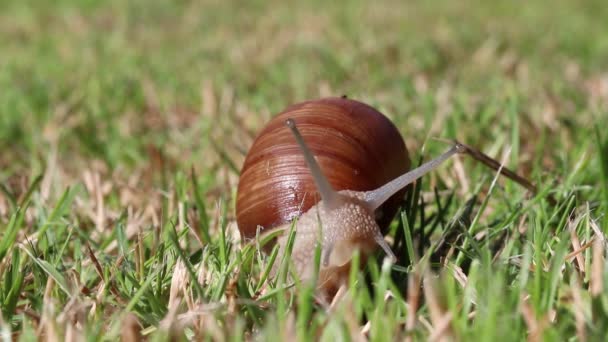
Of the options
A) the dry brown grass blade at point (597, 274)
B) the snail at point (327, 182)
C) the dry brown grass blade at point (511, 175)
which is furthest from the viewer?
the dry brown grass blade at point (511, 175)

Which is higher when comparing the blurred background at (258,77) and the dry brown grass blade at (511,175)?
the blurred background at (258,77)

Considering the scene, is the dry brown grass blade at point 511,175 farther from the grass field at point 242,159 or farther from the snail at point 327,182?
the snail at point 327,182

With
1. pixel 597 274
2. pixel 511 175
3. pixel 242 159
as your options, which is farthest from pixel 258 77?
pixel 597 274

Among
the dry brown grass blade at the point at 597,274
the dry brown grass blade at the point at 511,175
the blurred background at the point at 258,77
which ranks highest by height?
the blurred background at the point at 258,77

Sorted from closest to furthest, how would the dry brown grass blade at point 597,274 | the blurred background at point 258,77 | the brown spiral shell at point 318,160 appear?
the dry brown grass blade at point 597,274 < the brown spiral shell at point 318,160 < the blurred background at point 258,77

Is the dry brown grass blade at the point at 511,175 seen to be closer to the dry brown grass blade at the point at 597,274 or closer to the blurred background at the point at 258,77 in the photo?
the blurred background at the point at 258,77

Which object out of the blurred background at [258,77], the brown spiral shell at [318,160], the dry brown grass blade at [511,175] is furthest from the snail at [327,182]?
the blurred background at [258,77]

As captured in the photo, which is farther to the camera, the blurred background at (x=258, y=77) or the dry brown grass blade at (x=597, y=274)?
the blurred background at (x=258, y=77)

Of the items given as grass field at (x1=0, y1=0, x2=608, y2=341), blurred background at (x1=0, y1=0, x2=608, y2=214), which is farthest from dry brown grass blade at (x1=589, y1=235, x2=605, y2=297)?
blurred background at (x1=0, y1=0, x2=608, y2=214)

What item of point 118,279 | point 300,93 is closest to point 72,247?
point 118,279
